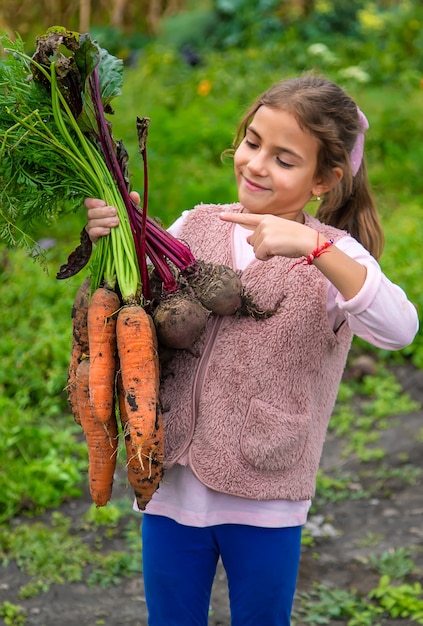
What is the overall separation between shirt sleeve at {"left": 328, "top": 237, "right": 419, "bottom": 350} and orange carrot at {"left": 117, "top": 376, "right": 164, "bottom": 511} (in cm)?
52

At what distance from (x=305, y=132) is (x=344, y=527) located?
2315 mm


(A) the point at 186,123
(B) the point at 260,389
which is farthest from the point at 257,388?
(A) the point at 186,123

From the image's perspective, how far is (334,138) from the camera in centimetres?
214

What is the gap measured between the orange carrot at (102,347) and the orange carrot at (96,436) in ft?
0.14

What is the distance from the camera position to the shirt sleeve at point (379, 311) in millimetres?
1862

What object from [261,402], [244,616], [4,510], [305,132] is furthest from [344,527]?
[305,132]

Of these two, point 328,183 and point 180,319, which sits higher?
point 328,183

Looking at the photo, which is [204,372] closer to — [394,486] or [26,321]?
[394,486]

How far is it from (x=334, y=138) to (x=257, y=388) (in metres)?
0.64

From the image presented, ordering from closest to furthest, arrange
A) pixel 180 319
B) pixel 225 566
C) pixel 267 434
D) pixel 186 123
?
pixel 180 319, pixel 267 434, pixel 225 566, pixel 186 123

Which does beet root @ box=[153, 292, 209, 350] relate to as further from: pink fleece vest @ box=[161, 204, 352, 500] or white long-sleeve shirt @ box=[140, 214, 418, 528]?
white long-sleeve shirt @ box=[140, 214, 418, 528]

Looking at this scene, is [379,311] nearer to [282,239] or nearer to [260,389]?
[282,239]

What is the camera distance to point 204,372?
2107mm

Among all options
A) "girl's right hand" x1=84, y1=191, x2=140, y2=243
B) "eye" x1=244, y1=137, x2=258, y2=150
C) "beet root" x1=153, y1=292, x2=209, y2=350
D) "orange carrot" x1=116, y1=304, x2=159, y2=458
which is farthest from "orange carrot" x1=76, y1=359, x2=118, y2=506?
"eye" x1=244, y1=137, x2=258, y2=150
